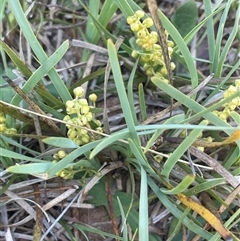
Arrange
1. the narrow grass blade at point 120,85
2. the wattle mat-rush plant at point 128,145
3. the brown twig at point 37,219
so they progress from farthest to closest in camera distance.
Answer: the brown twig at point 37,219
the wattle mat-rush plant at point 128,145
the narrow grass blade at point 120,85

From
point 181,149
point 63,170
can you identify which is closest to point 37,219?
point 63,170

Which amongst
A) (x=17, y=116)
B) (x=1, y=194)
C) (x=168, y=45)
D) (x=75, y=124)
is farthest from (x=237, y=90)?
(x=1, y=194)

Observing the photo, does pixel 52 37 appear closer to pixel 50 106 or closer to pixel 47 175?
pixel 50 106

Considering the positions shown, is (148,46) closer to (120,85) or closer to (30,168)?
Answer: (120,85)

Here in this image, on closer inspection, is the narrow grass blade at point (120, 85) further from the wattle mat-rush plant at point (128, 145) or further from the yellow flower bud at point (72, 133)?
the yellow flower bud at point (72, 133)

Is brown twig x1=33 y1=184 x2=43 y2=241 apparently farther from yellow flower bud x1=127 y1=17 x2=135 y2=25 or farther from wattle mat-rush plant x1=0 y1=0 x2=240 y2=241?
yellow flower bud x1=127 y1=17 x2=135 y2=25

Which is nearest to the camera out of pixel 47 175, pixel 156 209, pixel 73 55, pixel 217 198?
pixel 47 175

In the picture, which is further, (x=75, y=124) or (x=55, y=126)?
(x=55, y=126)

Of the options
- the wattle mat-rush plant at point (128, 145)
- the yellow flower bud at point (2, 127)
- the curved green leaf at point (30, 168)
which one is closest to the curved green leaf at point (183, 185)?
the wattle mat-rush plant at point (128, 145)

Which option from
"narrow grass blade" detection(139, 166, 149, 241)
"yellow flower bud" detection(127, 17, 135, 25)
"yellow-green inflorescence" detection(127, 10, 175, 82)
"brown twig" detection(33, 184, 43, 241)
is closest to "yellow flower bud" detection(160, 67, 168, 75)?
"yellow-green inflorescence" detection(127, 10, 175, 82)
